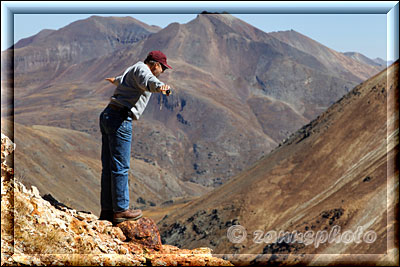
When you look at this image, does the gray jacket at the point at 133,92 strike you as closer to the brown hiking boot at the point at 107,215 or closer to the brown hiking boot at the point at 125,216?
the brown hiking boot at the point at 125,216

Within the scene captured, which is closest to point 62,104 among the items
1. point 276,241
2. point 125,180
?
point 276,241

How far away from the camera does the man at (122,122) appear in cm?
722

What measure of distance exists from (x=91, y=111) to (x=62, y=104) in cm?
2299

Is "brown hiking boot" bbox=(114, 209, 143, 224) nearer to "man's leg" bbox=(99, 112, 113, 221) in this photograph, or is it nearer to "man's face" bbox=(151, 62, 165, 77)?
"man's leg" bbox=(99, 112, 113, 221)

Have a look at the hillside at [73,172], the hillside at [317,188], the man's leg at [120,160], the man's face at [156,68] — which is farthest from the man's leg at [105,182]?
the hillside at [73,172]

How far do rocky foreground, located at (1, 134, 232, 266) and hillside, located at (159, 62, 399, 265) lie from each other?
2014cm

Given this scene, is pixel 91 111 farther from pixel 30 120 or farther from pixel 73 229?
pixel 73 229

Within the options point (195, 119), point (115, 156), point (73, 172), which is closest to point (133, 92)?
point (115, 156)

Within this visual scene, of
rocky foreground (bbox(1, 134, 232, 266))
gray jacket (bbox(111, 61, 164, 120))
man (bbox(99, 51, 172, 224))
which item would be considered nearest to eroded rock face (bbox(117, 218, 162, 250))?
rocky foreground (bbox(1, 134, 232, 266))

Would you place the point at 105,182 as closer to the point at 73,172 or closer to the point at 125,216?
the point at 125,216

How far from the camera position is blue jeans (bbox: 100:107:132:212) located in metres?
7.40

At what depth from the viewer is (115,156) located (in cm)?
755

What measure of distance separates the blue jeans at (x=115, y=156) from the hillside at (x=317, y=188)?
67.1 feet

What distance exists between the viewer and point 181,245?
4594cm
